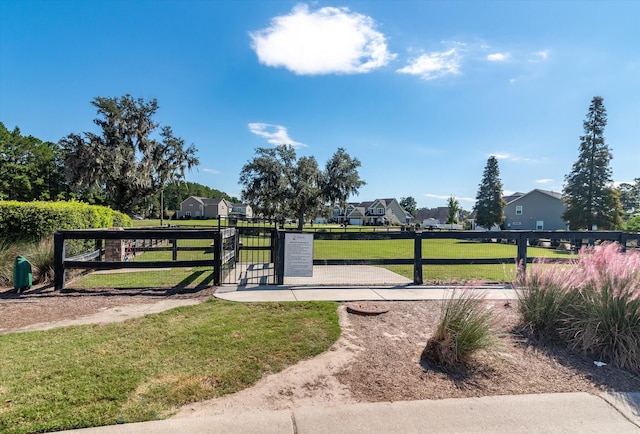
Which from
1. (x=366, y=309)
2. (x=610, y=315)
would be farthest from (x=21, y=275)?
(x=610, y=315)

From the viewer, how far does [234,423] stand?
2787 mm

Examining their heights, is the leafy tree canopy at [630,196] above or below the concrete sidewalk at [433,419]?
above

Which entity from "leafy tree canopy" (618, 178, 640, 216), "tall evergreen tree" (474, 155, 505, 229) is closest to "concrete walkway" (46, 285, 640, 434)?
"tall evergreen tree" (474, 155, 505, 229)

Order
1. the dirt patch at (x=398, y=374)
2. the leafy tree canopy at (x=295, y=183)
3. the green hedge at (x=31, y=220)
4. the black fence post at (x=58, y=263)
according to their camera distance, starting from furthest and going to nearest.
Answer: the leafy tree canopy at (x=295, y=183) < the green hedge at (x=31, y=220) < the black fence post at (x=58, y=263) < the dirt patch at (x=398, y=374)

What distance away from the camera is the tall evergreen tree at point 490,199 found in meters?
48.0

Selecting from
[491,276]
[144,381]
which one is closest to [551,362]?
[144,381]

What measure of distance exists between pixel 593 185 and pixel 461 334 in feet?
129

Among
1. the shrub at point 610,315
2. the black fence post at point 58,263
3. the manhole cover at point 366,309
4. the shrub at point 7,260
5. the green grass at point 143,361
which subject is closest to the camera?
the green grass at point 143,361

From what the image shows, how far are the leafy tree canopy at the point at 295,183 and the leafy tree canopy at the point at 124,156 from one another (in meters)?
7.16

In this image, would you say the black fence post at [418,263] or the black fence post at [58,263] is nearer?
the black fence post at [58,263]

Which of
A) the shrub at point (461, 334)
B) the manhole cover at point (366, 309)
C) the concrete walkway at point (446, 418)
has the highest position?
the shrub at point (461, 334)

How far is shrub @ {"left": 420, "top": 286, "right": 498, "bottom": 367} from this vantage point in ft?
12.7

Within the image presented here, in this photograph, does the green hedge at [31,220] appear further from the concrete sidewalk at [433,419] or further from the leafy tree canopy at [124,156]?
the leafy tree canopy at [124,156]

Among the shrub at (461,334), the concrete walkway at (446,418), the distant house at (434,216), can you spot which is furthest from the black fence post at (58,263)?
the distant house at (434,216)
